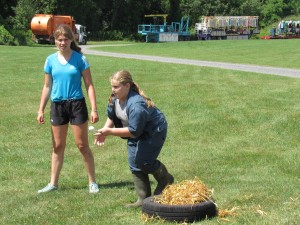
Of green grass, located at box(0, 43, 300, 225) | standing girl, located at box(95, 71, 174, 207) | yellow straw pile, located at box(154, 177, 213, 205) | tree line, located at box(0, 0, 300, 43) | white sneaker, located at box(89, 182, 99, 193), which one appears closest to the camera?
yellow straw pile, located at box(154, 177, 213, 205)

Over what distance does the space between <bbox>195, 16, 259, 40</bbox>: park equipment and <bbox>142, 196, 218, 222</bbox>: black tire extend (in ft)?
227

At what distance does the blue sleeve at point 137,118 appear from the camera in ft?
18.5

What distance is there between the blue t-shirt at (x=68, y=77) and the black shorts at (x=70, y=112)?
2.3 inches

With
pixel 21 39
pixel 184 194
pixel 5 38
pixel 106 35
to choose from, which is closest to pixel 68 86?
pixel 184 194

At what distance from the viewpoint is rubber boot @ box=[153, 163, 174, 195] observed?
20.0 feet

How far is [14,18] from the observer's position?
66125 mm

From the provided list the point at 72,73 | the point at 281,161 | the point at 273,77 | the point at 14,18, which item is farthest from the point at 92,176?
the point at 14,18

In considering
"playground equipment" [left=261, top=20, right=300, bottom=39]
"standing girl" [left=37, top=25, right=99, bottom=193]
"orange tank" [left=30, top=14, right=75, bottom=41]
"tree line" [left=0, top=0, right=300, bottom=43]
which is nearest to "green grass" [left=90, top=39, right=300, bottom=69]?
"orange tank" [left=30, top=14, right=75, bottom=41]

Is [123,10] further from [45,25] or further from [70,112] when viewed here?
[70,112]

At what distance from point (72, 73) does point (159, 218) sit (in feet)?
6.75

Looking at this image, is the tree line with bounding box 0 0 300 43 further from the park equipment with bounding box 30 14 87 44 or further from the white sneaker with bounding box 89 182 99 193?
the white sneaker with bounding box 89 182 99 193

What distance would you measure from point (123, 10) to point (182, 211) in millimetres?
75944

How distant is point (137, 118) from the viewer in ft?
18.5

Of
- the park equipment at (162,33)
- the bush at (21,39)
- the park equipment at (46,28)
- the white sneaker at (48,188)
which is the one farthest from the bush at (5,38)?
the white sneaker at (48,188)
